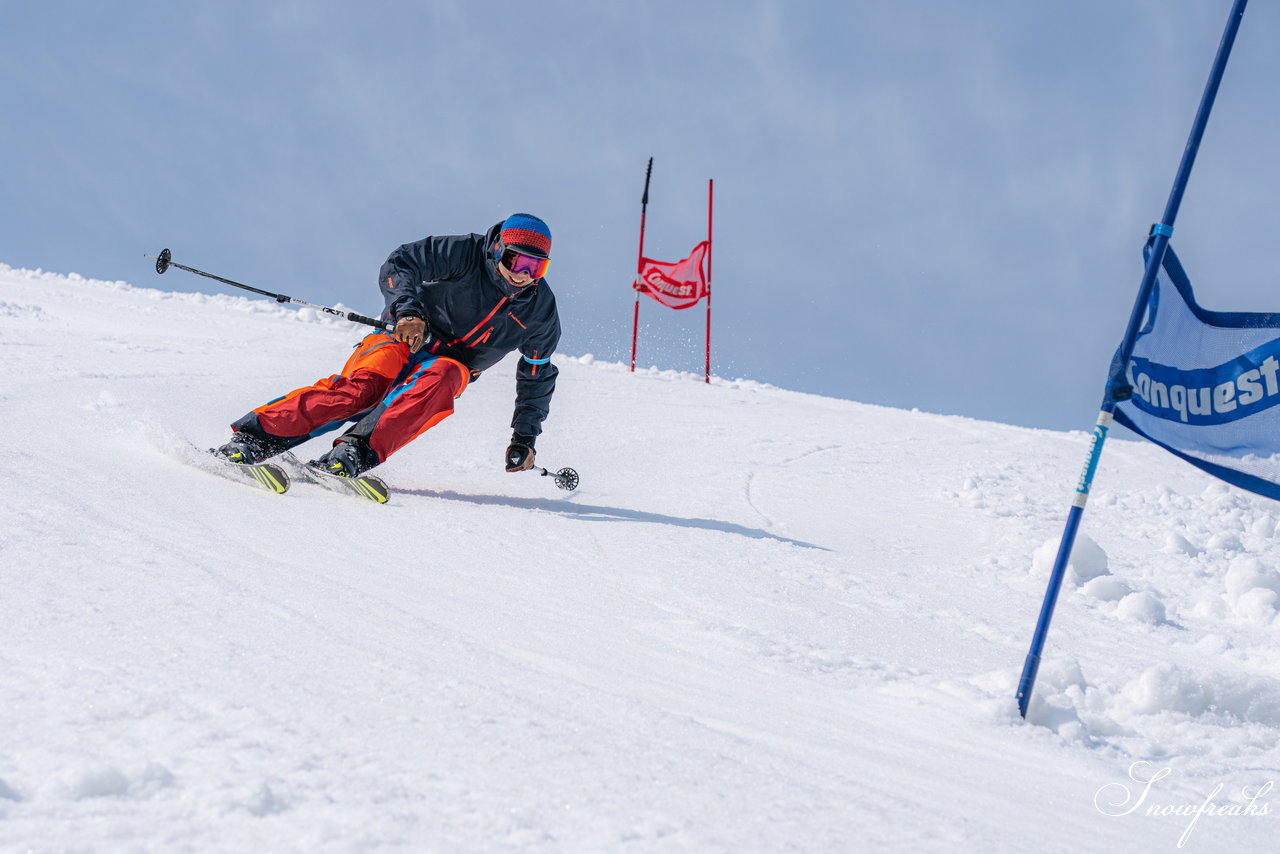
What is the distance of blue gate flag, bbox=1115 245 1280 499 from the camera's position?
9.98ft

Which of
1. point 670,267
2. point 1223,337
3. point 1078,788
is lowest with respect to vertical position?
point 1078,788

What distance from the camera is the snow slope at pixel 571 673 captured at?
1.49 meters

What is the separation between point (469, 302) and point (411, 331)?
63 centimetres

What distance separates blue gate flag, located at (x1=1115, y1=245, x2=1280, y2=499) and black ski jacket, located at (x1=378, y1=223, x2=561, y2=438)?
11.2 feet

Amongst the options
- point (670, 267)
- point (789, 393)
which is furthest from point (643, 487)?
point (670, 267)

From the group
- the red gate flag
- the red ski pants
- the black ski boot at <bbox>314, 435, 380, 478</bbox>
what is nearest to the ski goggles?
the red ski pants

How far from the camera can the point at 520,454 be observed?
5801 millimetres

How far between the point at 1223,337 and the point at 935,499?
393 cm

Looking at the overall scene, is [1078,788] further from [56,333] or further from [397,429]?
[56,333]

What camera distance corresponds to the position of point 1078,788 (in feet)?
6.78

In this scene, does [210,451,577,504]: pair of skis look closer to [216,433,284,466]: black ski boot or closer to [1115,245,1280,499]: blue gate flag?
[216,433,284,466]: black ski boot

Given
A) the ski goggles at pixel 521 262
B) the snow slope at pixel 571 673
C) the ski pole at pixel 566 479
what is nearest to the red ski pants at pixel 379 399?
the snow slope at pixel 571 673

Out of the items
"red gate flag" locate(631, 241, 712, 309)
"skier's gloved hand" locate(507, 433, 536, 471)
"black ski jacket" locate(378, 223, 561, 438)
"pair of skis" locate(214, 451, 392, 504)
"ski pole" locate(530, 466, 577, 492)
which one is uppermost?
"red gate flag" locate(631, 241, 712, 309)

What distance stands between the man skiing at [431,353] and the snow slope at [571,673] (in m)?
0.35
